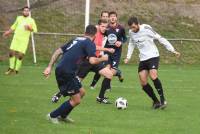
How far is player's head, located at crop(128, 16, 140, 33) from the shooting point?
44.6 feet

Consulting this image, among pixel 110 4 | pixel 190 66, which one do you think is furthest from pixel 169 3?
pixel 190 66

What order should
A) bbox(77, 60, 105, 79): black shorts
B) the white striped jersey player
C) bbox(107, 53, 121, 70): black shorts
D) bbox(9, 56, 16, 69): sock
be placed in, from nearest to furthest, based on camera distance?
the white striped jersey player, bbox(77, 60, 105, 79): black shorts, bbox(107, 53, 121, 70): black shorts, bbox(9, 56, 16, 69): sock

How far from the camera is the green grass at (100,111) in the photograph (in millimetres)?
10734

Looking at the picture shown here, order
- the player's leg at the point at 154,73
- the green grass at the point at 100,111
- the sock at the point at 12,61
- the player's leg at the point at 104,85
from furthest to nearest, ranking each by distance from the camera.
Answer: the sock at the point at 12,61
the player's leg at the point at 104,85
the player's leg at the point at 154,73
the green grass at the point at 100,111

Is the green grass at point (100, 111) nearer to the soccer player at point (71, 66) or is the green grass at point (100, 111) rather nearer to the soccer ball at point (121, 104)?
the soccer ball at point (121, 104)

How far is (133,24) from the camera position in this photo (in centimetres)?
1363

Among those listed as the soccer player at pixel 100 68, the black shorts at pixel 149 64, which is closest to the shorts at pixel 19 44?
the soccer player at pixel 100 68

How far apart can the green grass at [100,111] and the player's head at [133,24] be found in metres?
1.68

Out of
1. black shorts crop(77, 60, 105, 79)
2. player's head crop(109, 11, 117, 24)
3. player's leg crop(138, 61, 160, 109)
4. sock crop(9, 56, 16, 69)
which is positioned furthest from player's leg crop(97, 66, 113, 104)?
sock crop(9, 56, 16, 69)

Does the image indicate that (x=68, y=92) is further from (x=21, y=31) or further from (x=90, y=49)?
(x=21, y=31)

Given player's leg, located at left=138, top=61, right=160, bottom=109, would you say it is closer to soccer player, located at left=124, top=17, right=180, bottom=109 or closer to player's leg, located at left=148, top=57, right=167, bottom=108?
soccer player, located at left=124, top=17, right=180, bottom=109

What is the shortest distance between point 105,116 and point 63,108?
143cm

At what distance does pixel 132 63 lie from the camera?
27.9 metres

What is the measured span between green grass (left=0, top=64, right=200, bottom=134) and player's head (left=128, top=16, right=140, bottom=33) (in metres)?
1.68
